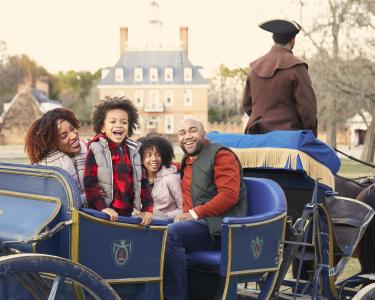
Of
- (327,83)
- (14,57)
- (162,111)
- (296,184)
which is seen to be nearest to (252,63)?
(296,184)

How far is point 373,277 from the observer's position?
5707 millimetres

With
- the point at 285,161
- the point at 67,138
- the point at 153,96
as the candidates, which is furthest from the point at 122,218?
the point at 153,96

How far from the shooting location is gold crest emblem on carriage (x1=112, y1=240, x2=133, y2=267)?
3.90 m

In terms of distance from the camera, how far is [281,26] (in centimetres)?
558

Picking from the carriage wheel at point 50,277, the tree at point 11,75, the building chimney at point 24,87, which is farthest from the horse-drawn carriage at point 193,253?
the building chimney at point 24,87

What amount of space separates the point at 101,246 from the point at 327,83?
29363 mm

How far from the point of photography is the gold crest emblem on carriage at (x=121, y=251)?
3902 mm

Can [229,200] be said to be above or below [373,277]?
above

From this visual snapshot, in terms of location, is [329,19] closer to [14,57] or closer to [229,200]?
[14,57]

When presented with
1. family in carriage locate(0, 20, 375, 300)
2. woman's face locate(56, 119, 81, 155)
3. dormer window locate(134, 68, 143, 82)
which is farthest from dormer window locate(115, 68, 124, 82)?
woman's face locate(56, 119, 81, 155)

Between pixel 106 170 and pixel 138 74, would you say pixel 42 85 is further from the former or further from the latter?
pixel 106 170

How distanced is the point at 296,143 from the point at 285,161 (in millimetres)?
147

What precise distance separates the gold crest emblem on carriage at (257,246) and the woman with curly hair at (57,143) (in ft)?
3.57

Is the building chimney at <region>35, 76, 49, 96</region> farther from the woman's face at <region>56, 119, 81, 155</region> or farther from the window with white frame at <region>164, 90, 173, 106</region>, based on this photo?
the woman's face at <region>56, 119, 81, 155</region>
